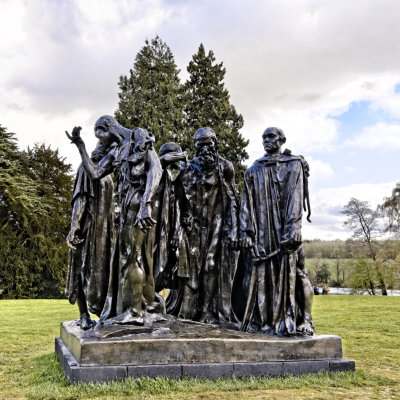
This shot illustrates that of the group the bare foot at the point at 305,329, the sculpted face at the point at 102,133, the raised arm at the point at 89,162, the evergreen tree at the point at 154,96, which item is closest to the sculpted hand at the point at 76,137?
the raised arm at the point at 89,162

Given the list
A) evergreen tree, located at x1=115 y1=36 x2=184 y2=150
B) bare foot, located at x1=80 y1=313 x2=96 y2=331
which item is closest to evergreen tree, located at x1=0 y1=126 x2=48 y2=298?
evergreen tree, located at x1=115 y1=36 x2=184 y2=150

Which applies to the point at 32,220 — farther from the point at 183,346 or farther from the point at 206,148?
the point at 183,346

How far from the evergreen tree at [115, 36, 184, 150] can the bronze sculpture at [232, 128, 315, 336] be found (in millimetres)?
21324

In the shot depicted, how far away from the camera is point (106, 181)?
22.7 ft

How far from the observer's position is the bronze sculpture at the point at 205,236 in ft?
22.8

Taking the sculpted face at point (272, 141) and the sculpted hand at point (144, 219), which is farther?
the sculpted face at point (272, 141)

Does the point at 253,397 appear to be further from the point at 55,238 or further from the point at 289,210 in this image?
the point at 55,238

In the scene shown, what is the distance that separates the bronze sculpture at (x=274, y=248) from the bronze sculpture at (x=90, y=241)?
6.51 feet

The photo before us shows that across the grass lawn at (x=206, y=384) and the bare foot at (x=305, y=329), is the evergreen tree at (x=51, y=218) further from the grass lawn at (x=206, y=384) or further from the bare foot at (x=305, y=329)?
the bare foot at (x=305, y=329)

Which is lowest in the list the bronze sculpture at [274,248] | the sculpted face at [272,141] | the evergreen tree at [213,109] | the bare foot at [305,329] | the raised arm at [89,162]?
the bare foot at [305,329]

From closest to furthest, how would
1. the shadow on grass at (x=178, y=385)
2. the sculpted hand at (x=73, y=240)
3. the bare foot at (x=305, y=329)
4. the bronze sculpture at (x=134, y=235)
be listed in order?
the shadow on grass at (x=178, y=385)
the bronze sculpture at (x=134, y=235)
the bare foot at (x=305, y=329)
the sculpted hand at (x=73, y=240)

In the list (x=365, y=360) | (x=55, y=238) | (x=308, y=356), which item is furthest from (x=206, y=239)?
(x=55, y=238)

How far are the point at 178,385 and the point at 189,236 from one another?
7.74ft

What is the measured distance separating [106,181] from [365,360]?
4.97m
